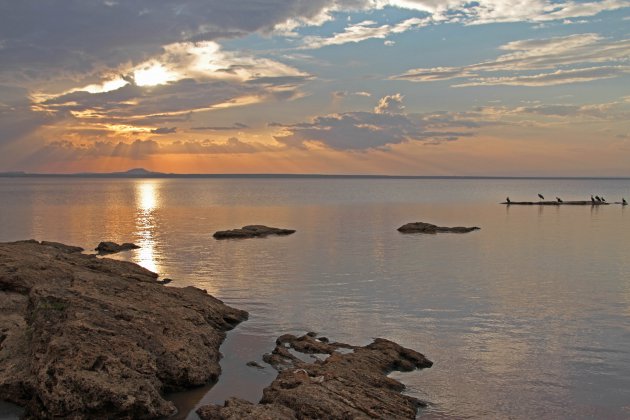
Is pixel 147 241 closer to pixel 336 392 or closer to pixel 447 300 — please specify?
pixel 447 300

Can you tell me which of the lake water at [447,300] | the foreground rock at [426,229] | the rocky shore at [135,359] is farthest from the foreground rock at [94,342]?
the foreground rock at [426,229]

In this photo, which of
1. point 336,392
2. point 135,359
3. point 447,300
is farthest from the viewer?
point 447,300

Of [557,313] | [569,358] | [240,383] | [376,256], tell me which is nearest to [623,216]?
[376,256]

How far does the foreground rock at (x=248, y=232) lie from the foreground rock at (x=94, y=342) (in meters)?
35.5

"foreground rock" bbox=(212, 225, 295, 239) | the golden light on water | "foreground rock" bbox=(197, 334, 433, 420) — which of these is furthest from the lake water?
"foreground rock" bbox=(212, 225, 295, 239)

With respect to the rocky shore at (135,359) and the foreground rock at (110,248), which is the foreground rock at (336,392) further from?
the foreground rock at (110,248)

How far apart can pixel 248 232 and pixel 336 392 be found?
155ft

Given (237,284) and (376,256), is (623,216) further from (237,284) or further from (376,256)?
(237,284)

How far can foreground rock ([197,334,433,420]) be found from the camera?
48.5ft

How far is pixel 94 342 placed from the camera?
16.3 metres

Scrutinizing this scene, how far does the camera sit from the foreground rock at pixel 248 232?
199ft

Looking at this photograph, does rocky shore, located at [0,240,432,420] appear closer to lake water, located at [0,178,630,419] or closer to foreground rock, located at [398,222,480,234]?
lake water, located at [0,178,630,419]

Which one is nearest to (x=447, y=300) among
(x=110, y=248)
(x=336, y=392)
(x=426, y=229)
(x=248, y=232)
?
(x=336, y=392)

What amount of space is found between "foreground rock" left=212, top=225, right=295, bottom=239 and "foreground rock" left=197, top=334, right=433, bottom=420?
133 ft
